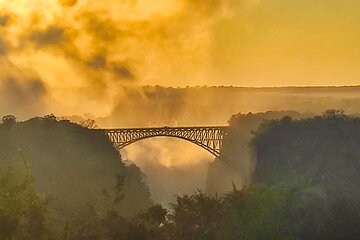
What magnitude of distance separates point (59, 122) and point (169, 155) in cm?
5917

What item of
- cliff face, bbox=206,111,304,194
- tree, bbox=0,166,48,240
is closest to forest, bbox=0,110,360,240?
tree, bbox=0,166,48,240

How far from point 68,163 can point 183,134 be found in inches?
1362

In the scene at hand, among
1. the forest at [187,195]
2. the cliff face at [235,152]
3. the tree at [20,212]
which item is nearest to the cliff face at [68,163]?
the forest at [187,195]

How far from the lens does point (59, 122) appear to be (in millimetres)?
112375

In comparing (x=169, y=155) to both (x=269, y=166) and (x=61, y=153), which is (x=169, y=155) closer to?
(x=61, y=153)

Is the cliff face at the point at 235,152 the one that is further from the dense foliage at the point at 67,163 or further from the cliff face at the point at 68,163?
the dense foliage at the point at 67,163

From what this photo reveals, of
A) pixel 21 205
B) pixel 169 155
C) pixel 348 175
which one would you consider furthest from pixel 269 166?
pixel 169 155

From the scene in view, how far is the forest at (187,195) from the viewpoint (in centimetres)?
5925

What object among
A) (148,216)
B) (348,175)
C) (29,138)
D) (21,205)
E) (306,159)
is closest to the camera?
(21,205)

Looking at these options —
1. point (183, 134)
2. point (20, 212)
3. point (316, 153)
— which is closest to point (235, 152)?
point (183, 134)

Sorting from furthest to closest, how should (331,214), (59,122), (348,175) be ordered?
(59,122) → (348,175) → (331,214)

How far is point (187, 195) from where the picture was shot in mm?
69812

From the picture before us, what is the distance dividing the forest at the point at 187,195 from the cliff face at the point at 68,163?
15 centimetres

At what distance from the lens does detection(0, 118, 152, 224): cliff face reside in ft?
290
